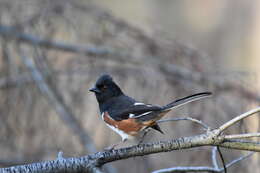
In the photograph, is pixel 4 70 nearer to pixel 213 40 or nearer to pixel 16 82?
pixel 16 82

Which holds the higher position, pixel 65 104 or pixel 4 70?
pixel 4 70

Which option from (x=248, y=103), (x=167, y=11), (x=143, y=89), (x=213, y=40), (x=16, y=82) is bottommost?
(x=248, y=103)

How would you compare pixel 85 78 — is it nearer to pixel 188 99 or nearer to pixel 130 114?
pixel 130 114

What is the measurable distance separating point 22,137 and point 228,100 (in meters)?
1.86

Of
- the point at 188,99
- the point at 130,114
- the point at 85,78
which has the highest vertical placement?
the point at 85,78

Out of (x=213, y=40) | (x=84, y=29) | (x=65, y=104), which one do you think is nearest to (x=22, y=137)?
(x=65, y=104)

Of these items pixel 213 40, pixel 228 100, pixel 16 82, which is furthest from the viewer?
pixel 213 40

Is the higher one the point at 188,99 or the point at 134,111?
the point at 134,111

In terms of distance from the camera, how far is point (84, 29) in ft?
15.3

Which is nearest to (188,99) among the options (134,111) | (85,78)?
(134,111)

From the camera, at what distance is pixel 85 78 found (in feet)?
14.7

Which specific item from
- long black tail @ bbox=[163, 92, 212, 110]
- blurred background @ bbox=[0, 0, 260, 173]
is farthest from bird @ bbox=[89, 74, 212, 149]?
blurred background @ bbox=[0, 0, 260, 173]

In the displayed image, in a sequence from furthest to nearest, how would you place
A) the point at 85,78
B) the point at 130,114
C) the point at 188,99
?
the point at 85,78 < the point at 130,114 < the point at 188,99

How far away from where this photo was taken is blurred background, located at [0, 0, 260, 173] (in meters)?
4.27
